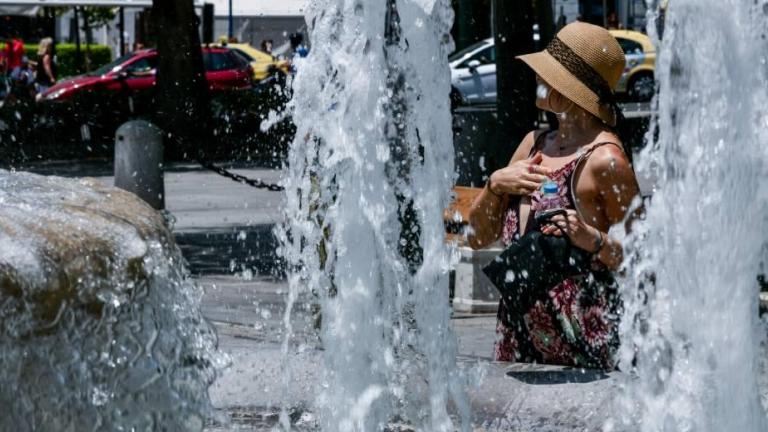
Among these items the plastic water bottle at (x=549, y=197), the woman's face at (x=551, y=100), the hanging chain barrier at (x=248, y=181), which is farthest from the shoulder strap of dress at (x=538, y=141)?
the hanging chain barrier at (x=248, y=181)

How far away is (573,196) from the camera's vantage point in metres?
4.19

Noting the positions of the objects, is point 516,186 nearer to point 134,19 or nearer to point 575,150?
point 575,150

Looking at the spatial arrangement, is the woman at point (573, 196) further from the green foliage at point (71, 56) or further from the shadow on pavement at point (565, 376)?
the green foliage at point (71, 56)

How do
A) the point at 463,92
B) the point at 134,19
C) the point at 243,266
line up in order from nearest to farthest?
the point at 243,266 → the point at 463,92 → the point at 134,19

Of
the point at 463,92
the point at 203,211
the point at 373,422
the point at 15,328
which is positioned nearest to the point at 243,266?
the point at 203,211

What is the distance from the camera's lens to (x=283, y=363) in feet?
15.5

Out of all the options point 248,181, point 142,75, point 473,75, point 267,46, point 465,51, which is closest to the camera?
point 248,181

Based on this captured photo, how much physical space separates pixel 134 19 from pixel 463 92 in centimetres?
2217

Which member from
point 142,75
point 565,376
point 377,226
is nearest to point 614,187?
point 565,376

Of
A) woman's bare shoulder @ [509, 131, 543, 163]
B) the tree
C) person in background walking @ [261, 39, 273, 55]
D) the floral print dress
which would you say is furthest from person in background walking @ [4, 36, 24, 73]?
the floral print dress

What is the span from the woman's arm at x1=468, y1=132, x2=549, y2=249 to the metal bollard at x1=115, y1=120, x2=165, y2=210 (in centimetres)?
450

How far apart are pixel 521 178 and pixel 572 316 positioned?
39cm

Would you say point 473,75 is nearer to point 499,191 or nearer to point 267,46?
point 267,46

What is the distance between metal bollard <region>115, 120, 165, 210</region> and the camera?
862 cm
